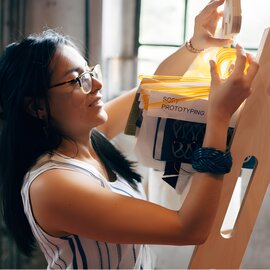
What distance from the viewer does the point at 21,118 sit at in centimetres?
98

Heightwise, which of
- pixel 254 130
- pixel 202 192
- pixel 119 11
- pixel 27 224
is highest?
pixel 119 11

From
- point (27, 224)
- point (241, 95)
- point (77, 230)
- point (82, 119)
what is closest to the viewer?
point (241, 95)

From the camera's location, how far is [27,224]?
3.64ft

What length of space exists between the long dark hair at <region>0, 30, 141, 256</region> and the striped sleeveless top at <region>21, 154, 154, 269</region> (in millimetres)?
49

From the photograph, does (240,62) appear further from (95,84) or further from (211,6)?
(95,84)

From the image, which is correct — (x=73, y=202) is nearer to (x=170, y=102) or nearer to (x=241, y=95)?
(x=170, y=102)

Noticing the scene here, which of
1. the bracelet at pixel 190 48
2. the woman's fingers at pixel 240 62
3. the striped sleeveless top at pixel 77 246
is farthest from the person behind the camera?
the bracelet at pixel 190 48

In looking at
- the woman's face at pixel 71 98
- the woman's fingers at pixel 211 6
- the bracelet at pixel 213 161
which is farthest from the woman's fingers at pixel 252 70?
the woman's face at pixel 71 98

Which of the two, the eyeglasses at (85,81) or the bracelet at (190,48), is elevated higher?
the bracelet at (190,48)

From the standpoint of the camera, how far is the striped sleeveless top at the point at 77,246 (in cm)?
94

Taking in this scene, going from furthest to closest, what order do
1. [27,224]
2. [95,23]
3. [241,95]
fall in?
[95,23] < [27,224] < [241,95]

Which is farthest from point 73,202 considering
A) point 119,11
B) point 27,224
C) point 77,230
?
point 119,11

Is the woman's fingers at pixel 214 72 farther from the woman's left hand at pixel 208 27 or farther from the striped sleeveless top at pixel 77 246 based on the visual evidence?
the striped sleeveless top at pixel 77 246

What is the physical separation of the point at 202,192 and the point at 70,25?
1.08m
